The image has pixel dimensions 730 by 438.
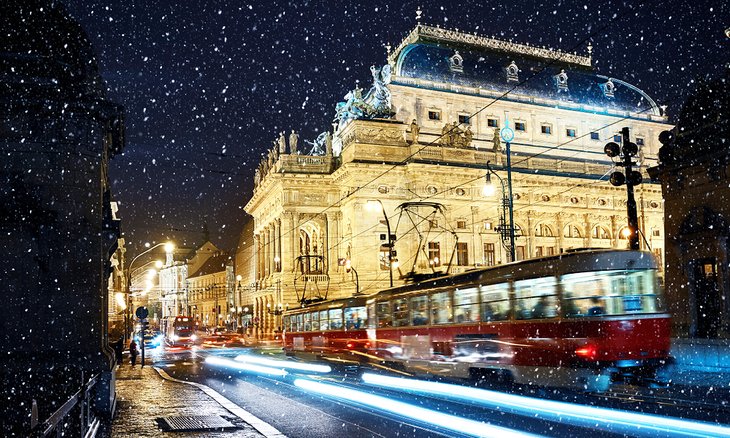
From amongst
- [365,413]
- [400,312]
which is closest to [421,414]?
[365,413]

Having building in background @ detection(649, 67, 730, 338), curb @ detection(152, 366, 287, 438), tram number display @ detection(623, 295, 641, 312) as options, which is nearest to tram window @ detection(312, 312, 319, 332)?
curb @ detection(152, 366, 287, 438)

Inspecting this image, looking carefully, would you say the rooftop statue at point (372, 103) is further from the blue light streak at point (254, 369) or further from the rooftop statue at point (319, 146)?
the blue light streak at point (254, 369)

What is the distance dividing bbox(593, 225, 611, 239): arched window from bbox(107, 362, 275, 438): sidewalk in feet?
190

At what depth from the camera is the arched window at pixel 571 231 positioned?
2768 inches

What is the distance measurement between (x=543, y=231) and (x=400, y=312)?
48.8m

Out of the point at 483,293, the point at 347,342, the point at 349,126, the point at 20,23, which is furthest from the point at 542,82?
the point at 20,23

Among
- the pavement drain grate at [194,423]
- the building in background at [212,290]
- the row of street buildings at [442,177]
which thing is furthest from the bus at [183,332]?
the pavement drain grate at [194,423]

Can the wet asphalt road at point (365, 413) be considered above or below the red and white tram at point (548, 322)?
below

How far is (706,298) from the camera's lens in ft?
83.8

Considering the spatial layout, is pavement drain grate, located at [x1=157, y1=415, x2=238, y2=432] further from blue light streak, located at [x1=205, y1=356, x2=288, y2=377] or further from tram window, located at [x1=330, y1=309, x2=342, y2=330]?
tram window, located at [x1=330, y1=309, x2=342, y2=330]

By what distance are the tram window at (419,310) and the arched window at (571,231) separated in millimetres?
50382

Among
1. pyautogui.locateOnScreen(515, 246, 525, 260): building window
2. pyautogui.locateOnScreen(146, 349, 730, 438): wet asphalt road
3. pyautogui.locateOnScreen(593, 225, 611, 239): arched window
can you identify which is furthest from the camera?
pyautogui.locateOnScreen(593, 225, 611, 239): arched window

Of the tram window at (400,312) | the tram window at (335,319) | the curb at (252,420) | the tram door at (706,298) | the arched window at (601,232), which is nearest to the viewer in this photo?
the curb at (252,420)

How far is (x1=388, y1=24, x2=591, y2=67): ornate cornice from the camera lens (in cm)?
7450
